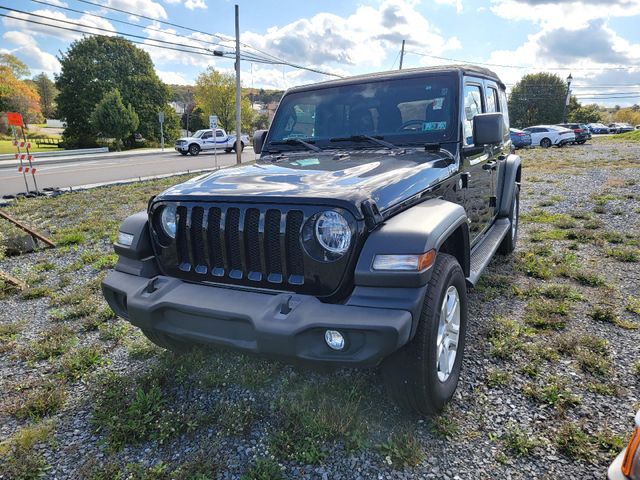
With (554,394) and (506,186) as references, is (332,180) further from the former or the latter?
(506,186)

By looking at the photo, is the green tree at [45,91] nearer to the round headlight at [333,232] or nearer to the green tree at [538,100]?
the green tree at [538,100]

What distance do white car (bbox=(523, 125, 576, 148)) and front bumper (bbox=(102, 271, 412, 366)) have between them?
1043 inches

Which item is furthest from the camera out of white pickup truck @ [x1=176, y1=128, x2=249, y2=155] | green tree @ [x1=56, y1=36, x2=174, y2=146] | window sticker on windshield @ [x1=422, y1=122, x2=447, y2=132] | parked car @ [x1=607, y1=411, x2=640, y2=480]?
green tree @ [x1=56, y1=36, x2=174, y2=146]

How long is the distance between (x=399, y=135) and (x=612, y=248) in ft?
13.1

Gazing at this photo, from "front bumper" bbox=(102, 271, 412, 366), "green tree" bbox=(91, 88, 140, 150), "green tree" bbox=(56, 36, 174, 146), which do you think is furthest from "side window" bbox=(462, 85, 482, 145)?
"green tree" bbox=(56, 36, 174, 146)

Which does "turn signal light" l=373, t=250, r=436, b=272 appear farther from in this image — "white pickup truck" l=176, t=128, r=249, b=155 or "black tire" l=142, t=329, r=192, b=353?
"white pickup truck" l=176, t=128, r=249, b=155

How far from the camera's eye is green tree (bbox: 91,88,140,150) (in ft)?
119

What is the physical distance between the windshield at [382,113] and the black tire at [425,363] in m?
1.35

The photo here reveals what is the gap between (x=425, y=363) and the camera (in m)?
2.19

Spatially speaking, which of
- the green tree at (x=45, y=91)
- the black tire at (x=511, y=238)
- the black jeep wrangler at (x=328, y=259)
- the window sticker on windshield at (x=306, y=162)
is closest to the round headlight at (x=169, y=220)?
the black jeep wrangler at (x=328, y=259)

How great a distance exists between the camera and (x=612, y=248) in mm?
5586

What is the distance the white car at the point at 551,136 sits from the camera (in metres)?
24.5

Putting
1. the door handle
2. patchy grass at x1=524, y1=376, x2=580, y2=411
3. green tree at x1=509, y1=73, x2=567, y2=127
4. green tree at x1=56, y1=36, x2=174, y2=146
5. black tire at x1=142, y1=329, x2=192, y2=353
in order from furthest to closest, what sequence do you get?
green tree at x1=509, y1=73, x2=567, y2=127
green tree at x1=56, y1=36, x2=174, y2=146
the door handle
black tire at x1=142, y1=329, x2=192, y2=353
patchy grass at x1=524, y1=376, x2=580, y2=411

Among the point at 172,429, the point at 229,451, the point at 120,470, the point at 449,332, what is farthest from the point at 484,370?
the point at 120,470
